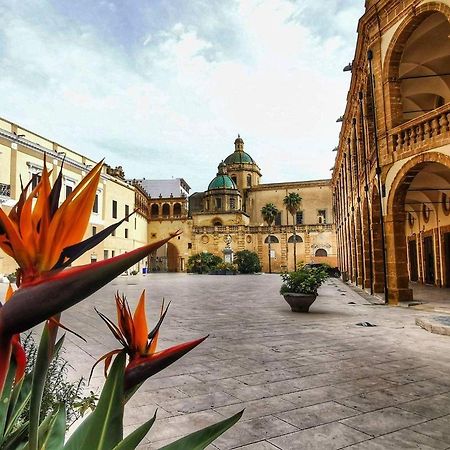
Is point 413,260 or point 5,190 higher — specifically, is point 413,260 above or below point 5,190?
below

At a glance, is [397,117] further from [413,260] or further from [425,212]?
[413,260]

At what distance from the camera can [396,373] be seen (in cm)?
499

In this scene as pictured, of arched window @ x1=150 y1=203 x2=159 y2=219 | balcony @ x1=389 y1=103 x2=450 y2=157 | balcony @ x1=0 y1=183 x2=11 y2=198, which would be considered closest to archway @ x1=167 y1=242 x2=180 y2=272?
arched window @ x1=150 y1=203 x2=159 y2=219

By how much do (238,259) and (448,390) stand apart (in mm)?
41206

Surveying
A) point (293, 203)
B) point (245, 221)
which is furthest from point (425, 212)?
point (293, 203)

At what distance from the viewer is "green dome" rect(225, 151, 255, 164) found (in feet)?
218

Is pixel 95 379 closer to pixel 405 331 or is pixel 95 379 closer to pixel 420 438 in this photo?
pixel 420 438

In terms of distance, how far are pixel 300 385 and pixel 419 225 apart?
18.9 metres

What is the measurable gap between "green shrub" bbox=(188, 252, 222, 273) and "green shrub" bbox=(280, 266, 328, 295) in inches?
1316

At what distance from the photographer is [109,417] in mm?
1014

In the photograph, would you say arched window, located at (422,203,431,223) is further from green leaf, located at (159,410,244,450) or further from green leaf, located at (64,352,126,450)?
green leaf, located at (64,352,126,450)

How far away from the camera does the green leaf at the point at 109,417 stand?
39.5 inches

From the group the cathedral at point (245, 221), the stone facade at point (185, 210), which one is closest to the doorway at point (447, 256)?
the stone facade at point (185, 210)

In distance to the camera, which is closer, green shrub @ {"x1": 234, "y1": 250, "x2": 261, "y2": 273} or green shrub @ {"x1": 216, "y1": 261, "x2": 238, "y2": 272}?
green shrub @ {"x1": 216, "y1": 261, "x2": 238, "y2": 272}
